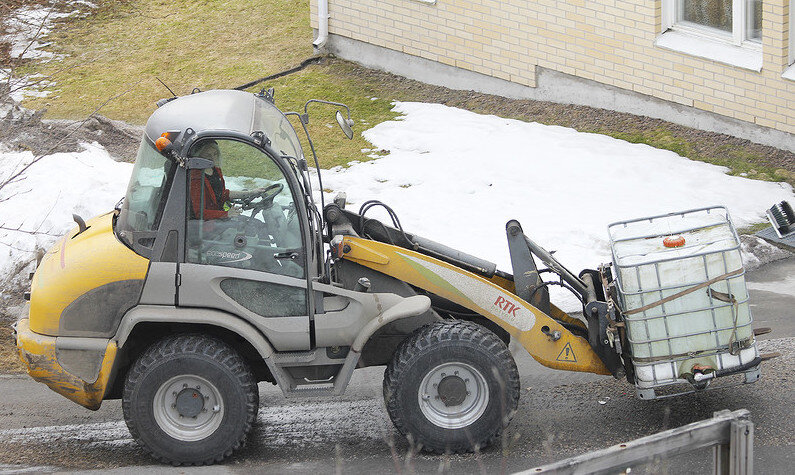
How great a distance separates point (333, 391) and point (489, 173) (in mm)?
6526

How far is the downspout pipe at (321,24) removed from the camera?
16781 mm

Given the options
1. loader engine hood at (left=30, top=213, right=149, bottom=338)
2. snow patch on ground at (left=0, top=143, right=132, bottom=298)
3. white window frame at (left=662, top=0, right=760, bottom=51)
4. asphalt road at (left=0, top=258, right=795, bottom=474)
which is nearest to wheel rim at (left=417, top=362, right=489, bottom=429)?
asphalt road at (left=0, top=258, right=795, bottom=474)

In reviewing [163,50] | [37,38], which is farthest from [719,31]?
[37,38]

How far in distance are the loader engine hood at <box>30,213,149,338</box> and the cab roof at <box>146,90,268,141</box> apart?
31.8 inches

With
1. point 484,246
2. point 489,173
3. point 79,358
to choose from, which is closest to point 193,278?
point 79,358

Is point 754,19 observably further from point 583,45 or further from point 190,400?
point 190,400

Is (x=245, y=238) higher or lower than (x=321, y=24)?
higher

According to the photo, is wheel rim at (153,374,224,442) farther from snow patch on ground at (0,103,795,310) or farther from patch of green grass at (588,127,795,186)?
patch of green grass at (588,127,795,186)

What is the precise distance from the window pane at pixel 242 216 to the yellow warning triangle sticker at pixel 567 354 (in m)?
1.80

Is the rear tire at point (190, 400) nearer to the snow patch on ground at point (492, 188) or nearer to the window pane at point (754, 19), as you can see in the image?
the snow patch on ground at point (492, 188)

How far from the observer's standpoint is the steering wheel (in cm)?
655

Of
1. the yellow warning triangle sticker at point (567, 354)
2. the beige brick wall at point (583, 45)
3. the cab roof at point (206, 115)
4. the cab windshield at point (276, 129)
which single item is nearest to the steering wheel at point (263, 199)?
the cab windshield at point (276, 129)

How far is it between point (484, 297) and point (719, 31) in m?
7.21

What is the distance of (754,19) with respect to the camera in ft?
40.1
